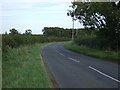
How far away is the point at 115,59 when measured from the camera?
23984 millimetres

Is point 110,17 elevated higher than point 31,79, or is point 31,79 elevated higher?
point 110,17

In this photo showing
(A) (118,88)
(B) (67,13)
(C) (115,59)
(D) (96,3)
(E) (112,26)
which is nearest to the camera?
(A) (118,88)

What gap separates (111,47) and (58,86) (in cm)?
2426

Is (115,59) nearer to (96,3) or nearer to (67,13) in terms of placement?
(96,3)

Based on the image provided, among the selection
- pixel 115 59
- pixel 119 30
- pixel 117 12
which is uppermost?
pixel 117 12

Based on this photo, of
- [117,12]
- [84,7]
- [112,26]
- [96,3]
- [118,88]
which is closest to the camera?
[118,88]

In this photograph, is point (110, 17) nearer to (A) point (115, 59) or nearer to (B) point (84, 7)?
(B) point (84, 7)

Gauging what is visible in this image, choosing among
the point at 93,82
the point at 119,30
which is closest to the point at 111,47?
the point at 119,30

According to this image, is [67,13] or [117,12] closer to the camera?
[117,12]

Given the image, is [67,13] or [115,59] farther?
[67,13]

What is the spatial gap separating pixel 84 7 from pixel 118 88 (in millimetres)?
26318

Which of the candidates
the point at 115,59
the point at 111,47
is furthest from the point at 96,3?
the point at 115,59

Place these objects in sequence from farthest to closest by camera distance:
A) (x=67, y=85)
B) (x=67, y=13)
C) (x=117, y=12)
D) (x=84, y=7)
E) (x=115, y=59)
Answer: (x=67, y=13) → (x=84, y=7) → (x=117, y=12) → (x=115, y=59) → (x=67, y=85)

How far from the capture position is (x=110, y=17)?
3278 centimetres
